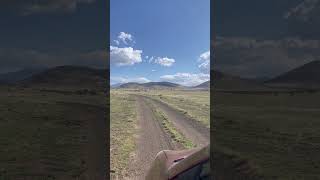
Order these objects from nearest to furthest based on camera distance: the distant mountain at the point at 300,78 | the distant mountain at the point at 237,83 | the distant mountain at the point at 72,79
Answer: the distant mountain at the point at 300,78, the distant mountain at the point at 237,83, the distant mountain at the point at 72,79

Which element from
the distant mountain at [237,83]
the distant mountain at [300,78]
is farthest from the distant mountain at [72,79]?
the distant mountain at [300,78]

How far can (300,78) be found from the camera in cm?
14125

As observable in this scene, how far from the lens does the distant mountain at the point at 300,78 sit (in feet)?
422

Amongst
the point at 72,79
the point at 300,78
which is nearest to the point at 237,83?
the point at 300,78

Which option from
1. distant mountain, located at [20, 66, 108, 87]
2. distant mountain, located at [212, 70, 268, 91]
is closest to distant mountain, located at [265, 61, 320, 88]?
distant mountain, located at [212, 70, 268, 91]

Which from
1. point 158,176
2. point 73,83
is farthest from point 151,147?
point 73,83

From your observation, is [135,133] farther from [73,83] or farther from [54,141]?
[73,83]

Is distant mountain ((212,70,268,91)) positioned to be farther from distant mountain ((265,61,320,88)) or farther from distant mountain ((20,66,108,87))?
distant mountain ((20,66,108,87))

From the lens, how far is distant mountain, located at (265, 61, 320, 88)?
422 feet

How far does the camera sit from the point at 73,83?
177750mm

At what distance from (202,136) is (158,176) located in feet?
59.6

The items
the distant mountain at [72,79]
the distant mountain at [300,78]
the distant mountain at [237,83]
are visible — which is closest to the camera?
the distant mountain at [300,78]

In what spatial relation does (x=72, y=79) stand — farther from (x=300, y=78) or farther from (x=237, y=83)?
(x=300, y=78)

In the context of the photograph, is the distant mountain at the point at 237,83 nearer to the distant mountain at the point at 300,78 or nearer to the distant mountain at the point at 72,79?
the distant mountain at the point at 300,78
